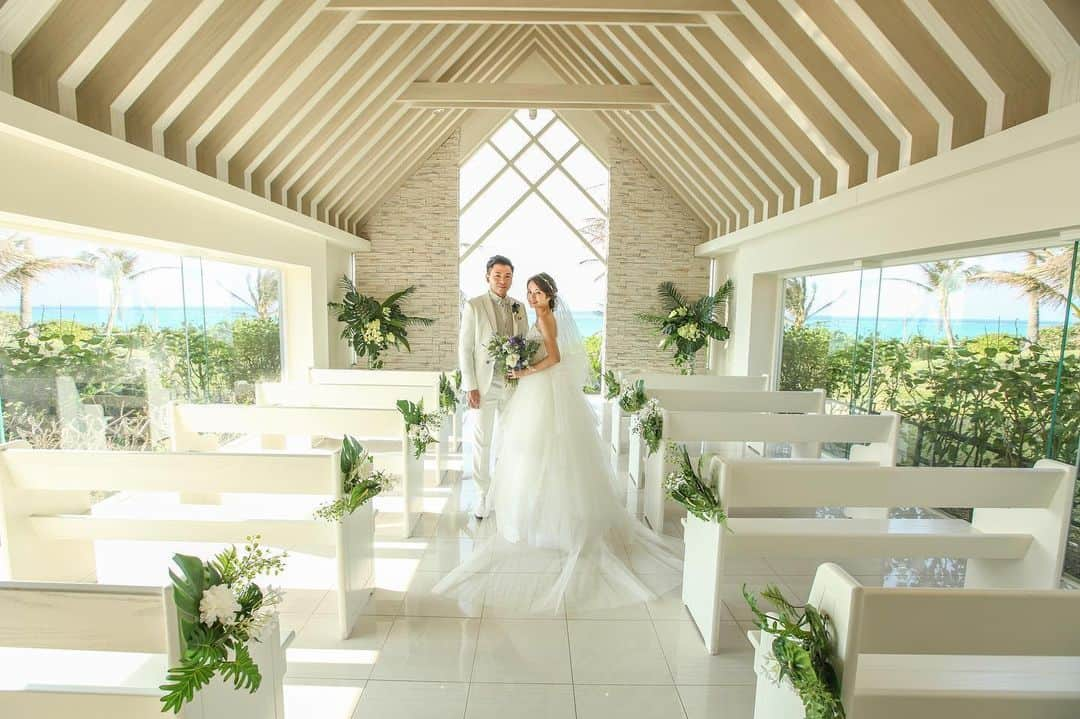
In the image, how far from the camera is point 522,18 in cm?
405

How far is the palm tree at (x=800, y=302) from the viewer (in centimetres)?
624

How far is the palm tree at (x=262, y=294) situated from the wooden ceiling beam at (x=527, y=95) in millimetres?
2452

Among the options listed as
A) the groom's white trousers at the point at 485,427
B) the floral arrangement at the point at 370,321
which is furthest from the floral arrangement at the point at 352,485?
the floral arrangement at the point at 370,321

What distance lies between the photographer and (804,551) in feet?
8.79

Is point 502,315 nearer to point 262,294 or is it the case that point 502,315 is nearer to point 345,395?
point 345,395

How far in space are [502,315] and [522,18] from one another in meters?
2.13

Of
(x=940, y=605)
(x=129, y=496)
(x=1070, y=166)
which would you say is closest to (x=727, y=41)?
(x=1070, y=166)

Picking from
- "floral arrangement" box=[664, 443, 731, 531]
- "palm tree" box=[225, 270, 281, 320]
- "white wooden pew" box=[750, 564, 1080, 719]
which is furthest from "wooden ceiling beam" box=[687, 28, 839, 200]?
"palm tree" box=[225, 270, 281, 320]

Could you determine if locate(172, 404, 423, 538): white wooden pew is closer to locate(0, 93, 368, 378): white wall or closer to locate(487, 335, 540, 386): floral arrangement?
locate(487, 335, 540, 386): floral arrangement

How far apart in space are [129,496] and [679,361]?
6519 millimetres

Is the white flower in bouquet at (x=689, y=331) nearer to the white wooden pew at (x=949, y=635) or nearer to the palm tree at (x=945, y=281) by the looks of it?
the palm tree at (x=945, y=281)

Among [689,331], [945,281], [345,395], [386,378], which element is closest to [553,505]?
[345,395]

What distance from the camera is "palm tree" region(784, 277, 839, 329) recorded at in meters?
6.24

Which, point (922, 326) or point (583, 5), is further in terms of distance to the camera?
point (922, 326)
